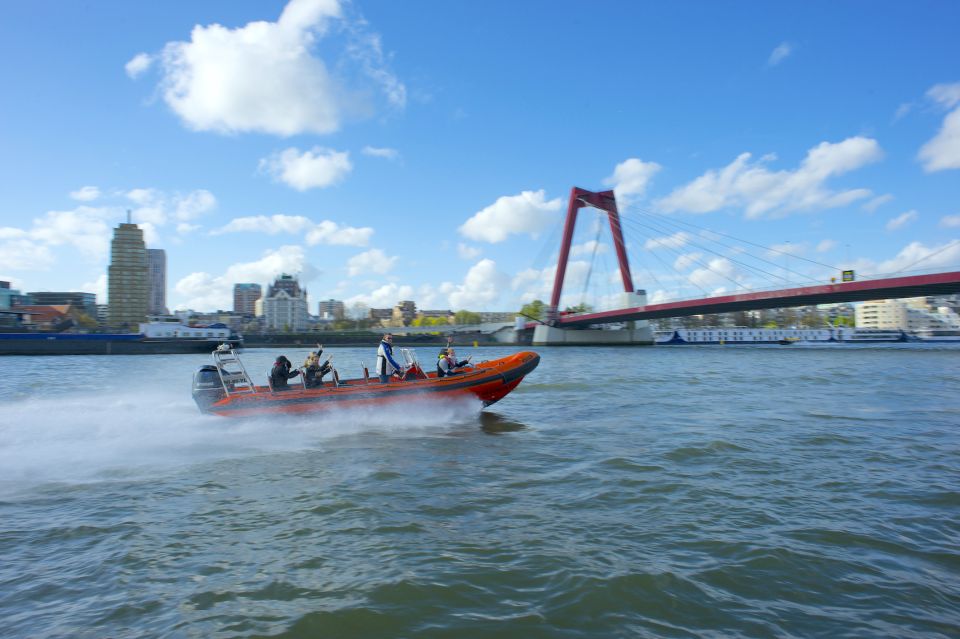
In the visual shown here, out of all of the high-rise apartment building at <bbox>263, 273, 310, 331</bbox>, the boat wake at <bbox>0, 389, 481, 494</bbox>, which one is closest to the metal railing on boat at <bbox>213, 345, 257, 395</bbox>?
the boat wake at <bbox>0, 389, 481, 494</bbox>

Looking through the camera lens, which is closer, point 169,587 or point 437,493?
point 169,587

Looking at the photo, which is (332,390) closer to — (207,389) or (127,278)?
(207,389)

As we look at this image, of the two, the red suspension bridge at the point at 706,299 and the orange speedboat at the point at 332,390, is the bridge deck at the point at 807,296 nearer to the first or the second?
the red suspension bridge at the point at 706,299

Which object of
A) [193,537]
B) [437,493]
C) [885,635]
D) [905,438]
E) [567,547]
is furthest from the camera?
[905,438]

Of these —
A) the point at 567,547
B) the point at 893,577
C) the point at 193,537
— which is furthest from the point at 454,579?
the point at 893,577

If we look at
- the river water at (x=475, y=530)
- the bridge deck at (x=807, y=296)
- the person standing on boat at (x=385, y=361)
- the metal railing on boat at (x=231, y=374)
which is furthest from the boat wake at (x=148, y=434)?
the bridge deck at (x=807, y=296)

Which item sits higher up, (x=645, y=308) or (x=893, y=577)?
(x=645, y=308)

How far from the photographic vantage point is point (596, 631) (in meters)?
3.88

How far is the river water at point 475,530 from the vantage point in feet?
13.4

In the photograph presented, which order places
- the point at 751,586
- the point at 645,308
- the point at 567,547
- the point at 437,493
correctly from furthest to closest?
the point at 645,308 < the point at 437,493 < the point at 567,547 < the point at 751,586

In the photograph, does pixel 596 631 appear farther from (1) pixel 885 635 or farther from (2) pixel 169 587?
(2) pixel 169 587

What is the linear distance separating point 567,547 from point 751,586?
1.59 meters

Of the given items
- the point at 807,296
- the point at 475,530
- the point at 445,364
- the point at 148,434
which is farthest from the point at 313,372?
the point at 807,296

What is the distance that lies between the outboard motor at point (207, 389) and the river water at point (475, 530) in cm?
68
